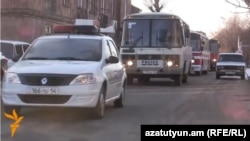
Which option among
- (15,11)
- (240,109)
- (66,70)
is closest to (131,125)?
(66,70)

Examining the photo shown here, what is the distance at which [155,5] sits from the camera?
240ft

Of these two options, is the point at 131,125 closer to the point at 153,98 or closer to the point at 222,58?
the point at 153,98

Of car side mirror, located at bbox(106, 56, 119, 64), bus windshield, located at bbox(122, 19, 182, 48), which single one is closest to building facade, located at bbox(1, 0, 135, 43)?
bus windshield, located at bbox(122, 19, 182, 48)

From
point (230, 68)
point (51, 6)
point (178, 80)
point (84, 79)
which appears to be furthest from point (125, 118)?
point (51, 6)

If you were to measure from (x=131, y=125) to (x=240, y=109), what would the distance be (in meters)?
4.46

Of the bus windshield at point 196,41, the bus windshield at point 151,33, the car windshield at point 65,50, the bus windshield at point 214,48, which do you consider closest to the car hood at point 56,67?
the car windshield at point 65,50

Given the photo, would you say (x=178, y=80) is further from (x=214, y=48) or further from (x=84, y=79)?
(x=214, y=48)

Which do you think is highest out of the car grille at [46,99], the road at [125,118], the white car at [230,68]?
the car grille at [46,99]

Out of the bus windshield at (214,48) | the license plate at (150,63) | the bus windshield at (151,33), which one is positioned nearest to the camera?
the license plate at (150,63)

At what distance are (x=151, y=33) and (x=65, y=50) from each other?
1234 cm

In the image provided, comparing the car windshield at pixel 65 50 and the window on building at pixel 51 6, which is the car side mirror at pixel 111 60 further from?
the window on building at pixel 51 6

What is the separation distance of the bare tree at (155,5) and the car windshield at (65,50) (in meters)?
60.9

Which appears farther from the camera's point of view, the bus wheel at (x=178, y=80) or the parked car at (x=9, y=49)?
the bus wheel at (x=178, y=80)

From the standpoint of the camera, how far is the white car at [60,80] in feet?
36.2
